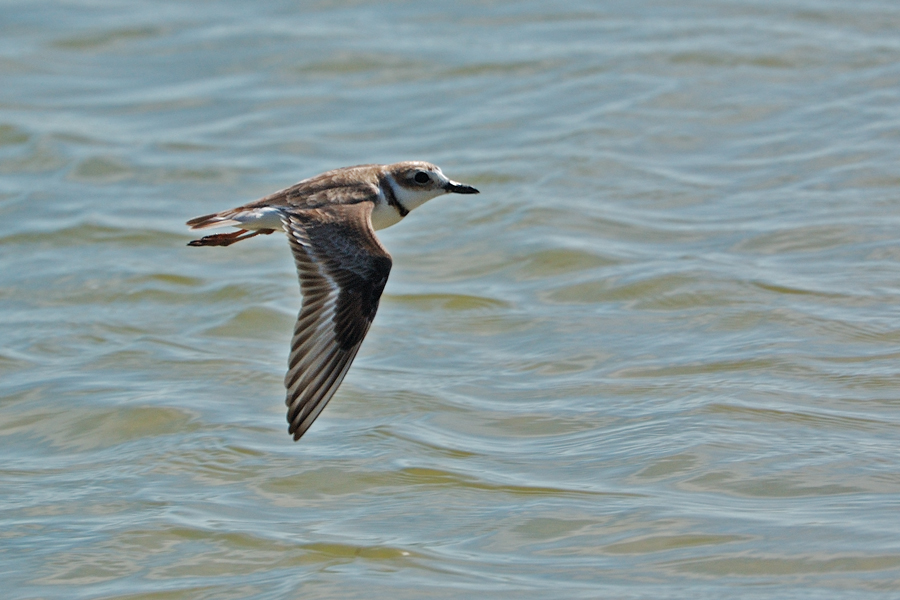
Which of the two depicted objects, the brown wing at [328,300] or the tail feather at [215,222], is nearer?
the brown wing at [328,300]

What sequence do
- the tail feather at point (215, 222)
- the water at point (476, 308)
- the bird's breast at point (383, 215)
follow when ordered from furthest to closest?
1. the bird's breast at point (383, 215)
2. the tail feather at point (215, 222)
3. the water at point (476, 308)

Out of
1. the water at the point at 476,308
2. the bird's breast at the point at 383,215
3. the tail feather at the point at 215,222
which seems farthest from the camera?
the bird's breast at the point at 383,215

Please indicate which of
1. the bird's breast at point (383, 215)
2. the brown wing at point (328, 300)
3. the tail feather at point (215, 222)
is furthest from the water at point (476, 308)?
the tail feather at point (215, 222)

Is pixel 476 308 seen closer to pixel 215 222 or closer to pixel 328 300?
pixel 215 222

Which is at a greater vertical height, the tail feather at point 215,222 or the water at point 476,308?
the tail feather at point 215,222

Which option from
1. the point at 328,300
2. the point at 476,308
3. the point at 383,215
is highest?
the point at 383,215

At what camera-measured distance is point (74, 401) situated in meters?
7.49

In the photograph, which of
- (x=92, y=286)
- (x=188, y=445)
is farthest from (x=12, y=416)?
(x=92, y=286)

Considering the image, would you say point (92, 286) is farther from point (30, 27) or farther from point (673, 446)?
point (30, 27)

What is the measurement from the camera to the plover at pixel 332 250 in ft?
19.5

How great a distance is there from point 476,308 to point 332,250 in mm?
2352

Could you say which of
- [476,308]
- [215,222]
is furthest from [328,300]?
[476,308]

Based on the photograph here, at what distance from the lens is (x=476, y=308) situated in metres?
8.48

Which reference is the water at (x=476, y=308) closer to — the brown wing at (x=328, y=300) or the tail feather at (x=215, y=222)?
the brown wing at (x=328, y=300)
